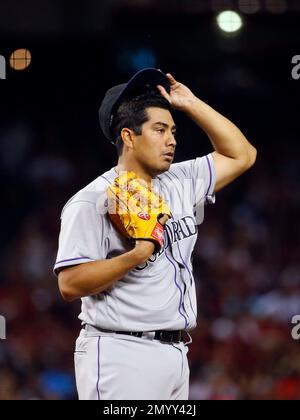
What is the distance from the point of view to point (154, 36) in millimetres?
6418

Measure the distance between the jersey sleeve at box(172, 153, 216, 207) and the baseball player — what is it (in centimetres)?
8

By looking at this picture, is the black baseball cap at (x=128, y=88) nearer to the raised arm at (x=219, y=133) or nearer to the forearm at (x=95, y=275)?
the raised arm at (x=219, y=133)

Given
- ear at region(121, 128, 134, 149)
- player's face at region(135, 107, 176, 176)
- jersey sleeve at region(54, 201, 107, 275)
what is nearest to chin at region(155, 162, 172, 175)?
player's face at region(135, 107, 176, 176)

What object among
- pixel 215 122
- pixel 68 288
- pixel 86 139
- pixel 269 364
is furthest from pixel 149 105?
pixel 86 139

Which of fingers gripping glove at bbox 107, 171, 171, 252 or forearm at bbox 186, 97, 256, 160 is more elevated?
forearm at bbox 186, 97, 256, 160

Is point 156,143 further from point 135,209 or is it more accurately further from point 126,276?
point 126,276

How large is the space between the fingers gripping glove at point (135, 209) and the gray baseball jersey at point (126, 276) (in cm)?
6

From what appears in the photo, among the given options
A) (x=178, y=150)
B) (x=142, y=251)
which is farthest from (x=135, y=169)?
(x=178, y=150)

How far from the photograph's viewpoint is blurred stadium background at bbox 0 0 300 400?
5.11 meters

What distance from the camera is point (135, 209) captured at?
2.23 meters

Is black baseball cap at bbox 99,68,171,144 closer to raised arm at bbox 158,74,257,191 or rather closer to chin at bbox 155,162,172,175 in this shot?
raised arm at bbox 158,74,257,191

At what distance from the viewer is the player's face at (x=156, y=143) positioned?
2.39m
